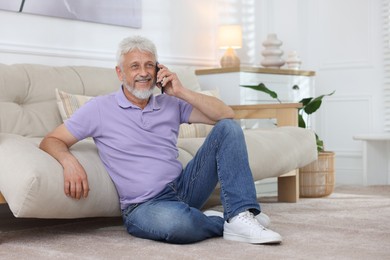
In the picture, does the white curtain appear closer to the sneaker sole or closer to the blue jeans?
the blue jeans

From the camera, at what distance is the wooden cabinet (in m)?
4.42

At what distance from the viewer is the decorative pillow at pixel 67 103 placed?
331 cm

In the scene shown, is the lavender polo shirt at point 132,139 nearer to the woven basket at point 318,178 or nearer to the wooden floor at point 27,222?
the wooden floor at point 27,222

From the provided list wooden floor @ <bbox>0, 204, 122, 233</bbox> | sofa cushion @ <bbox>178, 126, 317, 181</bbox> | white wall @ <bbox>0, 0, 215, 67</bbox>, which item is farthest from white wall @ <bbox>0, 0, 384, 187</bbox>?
wooden floor @ <bbox>0, 204, 122, 233</bbox>

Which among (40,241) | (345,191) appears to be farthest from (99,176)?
(345,191)

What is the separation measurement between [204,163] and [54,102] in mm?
1123

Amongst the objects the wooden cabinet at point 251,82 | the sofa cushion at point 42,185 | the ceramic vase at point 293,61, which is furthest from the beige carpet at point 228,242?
the ceramic vase at point 293,61

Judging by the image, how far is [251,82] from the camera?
448 centimetres

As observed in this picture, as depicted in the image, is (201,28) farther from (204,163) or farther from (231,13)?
(204,163)

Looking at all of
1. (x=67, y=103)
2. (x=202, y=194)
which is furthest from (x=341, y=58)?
(x=202, y=194)

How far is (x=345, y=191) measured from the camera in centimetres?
455

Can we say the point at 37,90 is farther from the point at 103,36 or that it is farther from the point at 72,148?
the point at 103,36

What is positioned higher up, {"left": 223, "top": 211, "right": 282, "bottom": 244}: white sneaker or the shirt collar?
the shirt collar

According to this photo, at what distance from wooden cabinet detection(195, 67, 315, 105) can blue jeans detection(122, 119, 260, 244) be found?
1753mm
